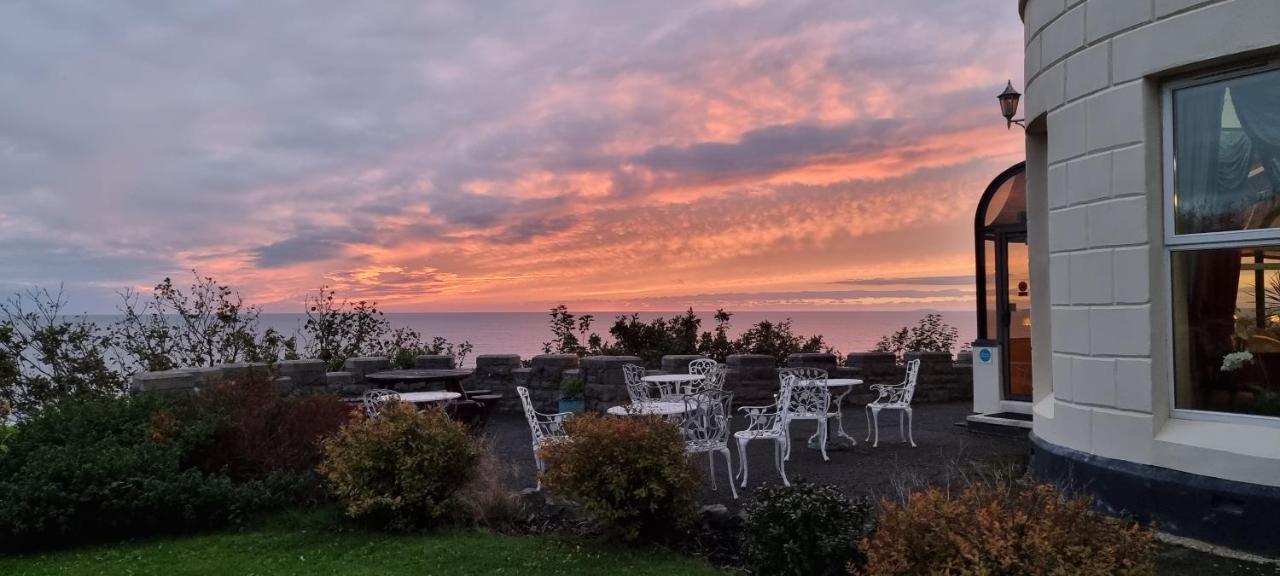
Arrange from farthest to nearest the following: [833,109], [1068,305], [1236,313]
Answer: [833,109] < [1068,305] < [1236,313]

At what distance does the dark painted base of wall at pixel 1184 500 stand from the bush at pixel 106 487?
589cm

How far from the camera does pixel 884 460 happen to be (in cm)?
816

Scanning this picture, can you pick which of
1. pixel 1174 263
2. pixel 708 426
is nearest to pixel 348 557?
pixel 708 426

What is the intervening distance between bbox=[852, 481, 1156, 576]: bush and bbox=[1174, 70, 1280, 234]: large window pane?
8.23 feet

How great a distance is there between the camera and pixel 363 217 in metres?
→ 13.4

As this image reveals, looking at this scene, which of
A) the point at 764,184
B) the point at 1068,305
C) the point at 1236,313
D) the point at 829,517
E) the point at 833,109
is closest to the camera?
the point at 829,517

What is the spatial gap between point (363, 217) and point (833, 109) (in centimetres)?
771

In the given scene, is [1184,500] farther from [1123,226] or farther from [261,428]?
[261,428]

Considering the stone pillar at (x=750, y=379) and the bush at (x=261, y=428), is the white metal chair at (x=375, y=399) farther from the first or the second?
the stone pillar at (x=750, y=379)

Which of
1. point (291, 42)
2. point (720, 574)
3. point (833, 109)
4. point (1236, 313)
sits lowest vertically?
point (720, 574)

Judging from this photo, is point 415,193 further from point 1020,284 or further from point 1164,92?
point 1164,92

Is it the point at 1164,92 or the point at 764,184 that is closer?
the point at 1164,92

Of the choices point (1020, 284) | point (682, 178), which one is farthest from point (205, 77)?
point (1020, 284)

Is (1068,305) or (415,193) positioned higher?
(415,193)
